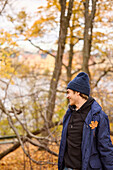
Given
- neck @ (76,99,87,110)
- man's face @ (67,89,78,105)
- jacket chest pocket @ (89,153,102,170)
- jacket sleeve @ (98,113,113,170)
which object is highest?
man's face @ (67,89,78,105)

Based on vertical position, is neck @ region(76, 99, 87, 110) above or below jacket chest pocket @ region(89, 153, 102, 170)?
above

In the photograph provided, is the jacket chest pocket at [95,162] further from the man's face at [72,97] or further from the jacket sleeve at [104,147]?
the man's face at [72,97]

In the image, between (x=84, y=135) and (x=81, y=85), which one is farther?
(x=81, y=85)

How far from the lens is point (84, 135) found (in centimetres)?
223

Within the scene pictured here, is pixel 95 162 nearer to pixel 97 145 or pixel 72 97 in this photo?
pixel 97 145

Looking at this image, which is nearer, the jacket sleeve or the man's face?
the jacket sleeve

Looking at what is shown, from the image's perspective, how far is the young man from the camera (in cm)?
215

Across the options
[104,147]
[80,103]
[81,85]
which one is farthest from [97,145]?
[81,85]

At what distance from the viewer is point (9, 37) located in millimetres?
5754

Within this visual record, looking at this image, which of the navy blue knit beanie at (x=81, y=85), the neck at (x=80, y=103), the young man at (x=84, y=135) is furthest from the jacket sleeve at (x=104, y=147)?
the navy blue knit beanie at (x=81, y=85)

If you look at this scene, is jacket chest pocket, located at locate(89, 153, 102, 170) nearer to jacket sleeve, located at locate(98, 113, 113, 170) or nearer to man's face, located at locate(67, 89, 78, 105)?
jacket sleeve, located at locate(98, 113, 113, 170)

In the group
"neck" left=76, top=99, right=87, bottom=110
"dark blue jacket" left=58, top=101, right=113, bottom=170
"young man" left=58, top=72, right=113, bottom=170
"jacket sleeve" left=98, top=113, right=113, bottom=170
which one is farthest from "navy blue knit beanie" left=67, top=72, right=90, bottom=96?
"jacket sleeve" left=98, top=113, right=113, bottom=170

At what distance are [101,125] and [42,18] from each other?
8.72 meters

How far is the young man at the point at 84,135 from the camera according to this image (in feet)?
7.04
